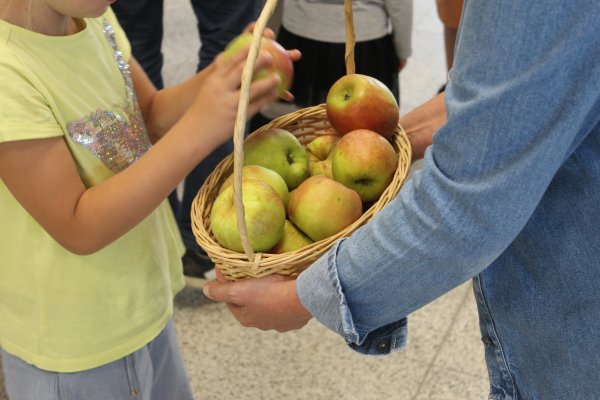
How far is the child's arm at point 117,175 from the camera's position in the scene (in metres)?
→ 0.91

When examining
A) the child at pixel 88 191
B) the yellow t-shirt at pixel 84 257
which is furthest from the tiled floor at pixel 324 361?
the yellow t-shirt at pixel 84 257

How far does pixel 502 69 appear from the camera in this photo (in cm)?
53

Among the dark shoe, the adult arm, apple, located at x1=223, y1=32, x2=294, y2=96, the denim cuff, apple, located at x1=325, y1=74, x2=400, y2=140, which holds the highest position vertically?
the adult arm

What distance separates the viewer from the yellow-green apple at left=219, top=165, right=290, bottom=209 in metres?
0.99

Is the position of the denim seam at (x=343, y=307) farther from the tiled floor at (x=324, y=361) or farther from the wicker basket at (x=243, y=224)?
the tiled floor at (x=324, y=361)

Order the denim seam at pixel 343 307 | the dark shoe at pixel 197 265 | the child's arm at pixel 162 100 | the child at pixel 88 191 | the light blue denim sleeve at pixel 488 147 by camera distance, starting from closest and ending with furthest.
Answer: the light blue denim sleeve at pixel 488 147 < the denim seam at pixel 343 307 < the child at pixel 88 191 < the child's arm at pixel 162 100 < the dark shoe at pixel 197 265

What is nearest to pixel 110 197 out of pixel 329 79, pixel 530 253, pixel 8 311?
pixel 8 311

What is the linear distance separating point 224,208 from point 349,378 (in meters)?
0.93

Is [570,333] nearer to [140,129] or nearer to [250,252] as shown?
[250,252]

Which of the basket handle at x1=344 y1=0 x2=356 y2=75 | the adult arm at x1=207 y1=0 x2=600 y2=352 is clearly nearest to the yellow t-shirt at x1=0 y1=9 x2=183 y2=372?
the basket handle at x1=344 y1=0 x2=356 y2=75

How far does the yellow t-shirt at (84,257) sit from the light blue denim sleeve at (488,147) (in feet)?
1.63

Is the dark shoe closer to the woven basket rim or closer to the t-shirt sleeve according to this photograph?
the woven basket rim

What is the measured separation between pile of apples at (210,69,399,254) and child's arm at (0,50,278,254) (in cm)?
9

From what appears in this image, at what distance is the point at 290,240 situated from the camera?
3.22 ft
